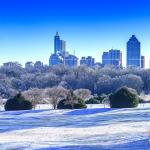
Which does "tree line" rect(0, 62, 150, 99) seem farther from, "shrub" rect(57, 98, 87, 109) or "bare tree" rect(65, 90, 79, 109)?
"bare tree" rect(65, 90, 79, 109)

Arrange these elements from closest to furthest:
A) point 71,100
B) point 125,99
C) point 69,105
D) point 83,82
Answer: point 125,99
point 69,105
point 71,100
point 83,82

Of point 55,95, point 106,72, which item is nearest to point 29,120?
point 55,95

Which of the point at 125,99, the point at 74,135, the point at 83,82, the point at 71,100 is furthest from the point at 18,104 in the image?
the point at 83,82

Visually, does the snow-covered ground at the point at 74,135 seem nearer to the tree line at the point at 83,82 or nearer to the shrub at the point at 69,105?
the shrub at the point at 69,105

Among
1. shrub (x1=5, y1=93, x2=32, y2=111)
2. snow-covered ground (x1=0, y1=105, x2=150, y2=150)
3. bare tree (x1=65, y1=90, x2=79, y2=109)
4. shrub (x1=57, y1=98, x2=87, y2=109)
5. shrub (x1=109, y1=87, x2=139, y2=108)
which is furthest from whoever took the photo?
shrub (x1=5, y1=93, x2=32, y2=111)

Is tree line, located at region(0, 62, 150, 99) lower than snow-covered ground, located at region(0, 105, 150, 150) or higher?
higher

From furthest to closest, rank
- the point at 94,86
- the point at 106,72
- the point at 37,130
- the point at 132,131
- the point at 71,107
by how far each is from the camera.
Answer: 1. the point at 106,72
2. the point at 94,86
3. the point at 71,107
4. the point at 37,130
5. the point at 132,131

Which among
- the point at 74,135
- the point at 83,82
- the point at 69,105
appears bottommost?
the point at 74,135

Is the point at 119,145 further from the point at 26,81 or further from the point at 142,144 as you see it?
the point at 26,81

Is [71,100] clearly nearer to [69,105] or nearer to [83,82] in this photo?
[69,105]

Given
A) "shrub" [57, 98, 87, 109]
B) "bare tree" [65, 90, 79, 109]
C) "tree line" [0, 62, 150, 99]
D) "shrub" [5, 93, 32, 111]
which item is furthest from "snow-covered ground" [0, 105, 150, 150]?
"tree line" [0, 62, 150, 99]

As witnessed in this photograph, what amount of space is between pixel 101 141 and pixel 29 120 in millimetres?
11630

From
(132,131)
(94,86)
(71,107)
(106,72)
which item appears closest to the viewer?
(132,131)

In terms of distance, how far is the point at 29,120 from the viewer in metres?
29.5
